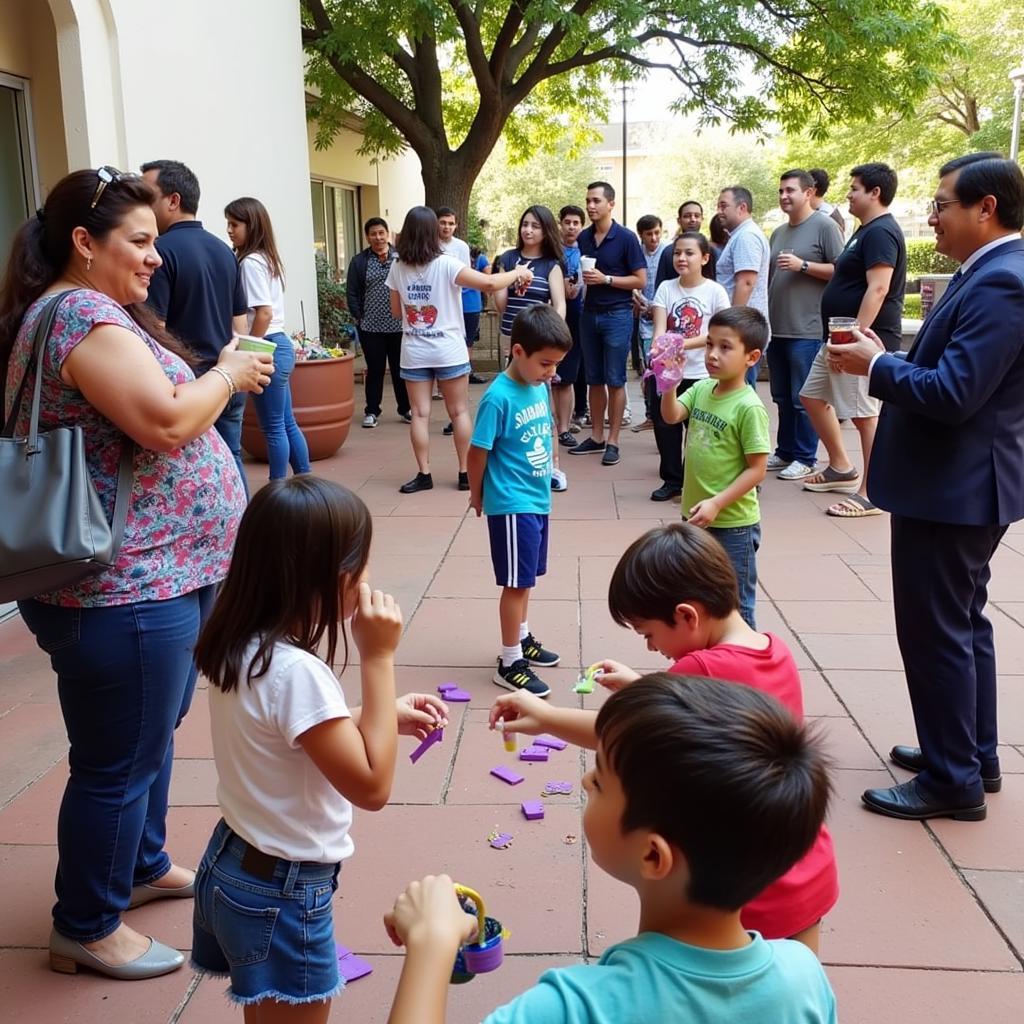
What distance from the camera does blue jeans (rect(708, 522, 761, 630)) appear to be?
3.93 m

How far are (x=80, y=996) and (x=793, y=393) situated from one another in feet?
21.2

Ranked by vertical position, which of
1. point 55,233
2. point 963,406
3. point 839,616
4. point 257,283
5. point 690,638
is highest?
point 55,233

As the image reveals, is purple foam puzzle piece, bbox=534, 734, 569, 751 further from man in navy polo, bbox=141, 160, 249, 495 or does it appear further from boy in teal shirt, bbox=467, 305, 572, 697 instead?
man in navy polo, bbox=141, 160, 249, 495

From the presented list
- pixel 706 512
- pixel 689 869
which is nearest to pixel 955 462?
pixel 706 512

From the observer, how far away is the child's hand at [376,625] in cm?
179

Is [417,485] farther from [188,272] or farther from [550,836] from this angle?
[550,836]

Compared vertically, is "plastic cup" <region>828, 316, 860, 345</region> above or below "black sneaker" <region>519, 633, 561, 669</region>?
above

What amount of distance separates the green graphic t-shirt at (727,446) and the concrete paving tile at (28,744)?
2.45 metres

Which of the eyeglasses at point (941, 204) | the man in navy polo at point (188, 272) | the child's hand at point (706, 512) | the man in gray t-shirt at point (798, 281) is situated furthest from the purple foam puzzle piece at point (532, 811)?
the man in gray t-shirt at point (798, 281)

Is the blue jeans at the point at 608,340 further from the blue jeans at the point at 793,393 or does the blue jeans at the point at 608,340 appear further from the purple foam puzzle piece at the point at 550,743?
the purple foam puzzle piece at the point at 550,743

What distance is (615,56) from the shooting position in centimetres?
1480

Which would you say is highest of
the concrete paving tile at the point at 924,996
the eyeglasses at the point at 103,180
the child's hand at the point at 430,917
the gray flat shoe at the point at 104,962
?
the eyeglasses at the point at 103,180

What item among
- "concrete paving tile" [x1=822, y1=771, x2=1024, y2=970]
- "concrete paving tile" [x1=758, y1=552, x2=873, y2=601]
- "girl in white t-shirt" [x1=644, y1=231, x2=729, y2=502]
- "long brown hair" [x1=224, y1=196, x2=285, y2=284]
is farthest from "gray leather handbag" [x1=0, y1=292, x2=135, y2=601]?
"girl in white t-shirt" [x1=644, y1=231, x2=729, y2=502]

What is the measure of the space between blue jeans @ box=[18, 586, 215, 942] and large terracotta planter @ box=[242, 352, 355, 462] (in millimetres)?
5740
